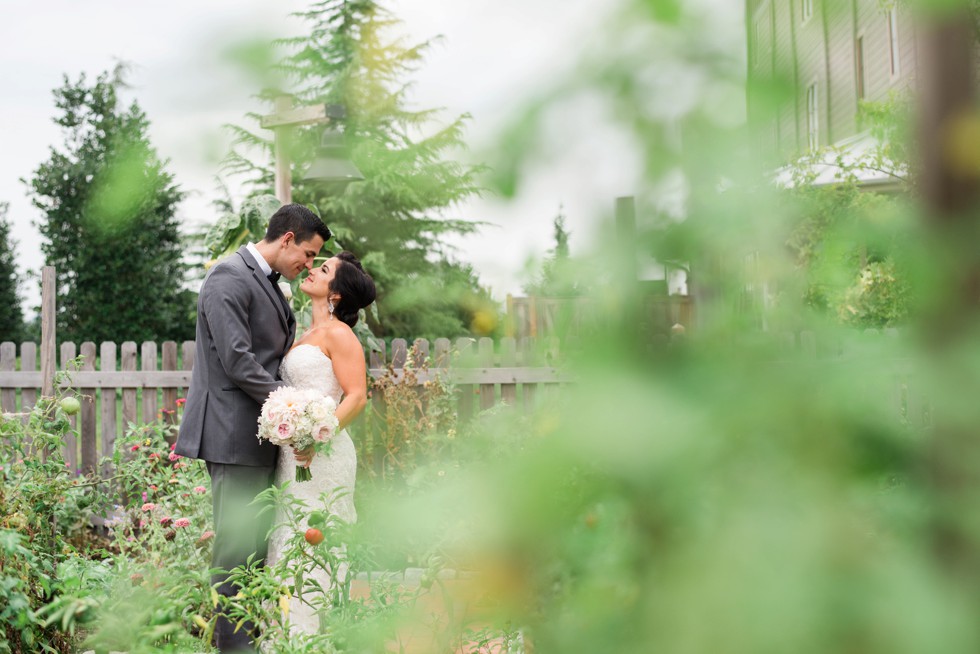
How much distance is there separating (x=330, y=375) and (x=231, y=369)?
421 millimetres

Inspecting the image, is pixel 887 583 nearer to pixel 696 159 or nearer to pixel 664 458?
pixel 664 458

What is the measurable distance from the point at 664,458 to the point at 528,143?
20 cm

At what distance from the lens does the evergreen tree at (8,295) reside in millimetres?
→ 14547

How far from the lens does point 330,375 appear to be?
3404mm

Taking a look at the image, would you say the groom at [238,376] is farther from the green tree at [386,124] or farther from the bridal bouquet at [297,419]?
the green tree at [386,124]

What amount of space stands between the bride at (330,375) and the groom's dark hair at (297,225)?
27 centimetres

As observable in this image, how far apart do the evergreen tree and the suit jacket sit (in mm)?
13093

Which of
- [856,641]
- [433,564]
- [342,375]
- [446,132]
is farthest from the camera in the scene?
[342,375]

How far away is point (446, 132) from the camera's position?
543 millimetres

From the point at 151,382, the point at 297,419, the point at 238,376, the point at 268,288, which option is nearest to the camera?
the point at 297,419

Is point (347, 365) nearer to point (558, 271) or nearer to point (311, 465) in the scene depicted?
point (311, 465)

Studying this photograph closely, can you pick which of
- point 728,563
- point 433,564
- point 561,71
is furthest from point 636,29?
point 433,564

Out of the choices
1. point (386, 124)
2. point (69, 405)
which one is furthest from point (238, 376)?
point (386, 124)

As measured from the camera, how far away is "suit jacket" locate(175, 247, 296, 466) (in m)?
3.11
